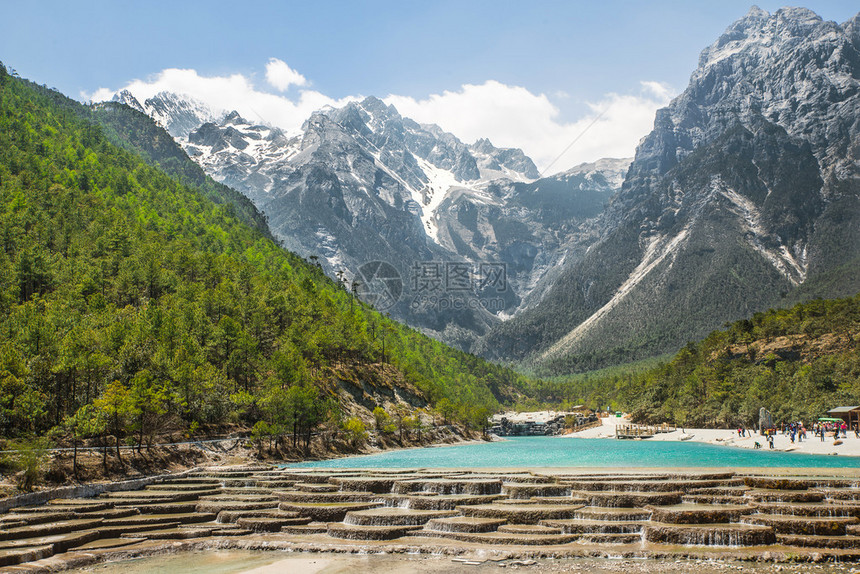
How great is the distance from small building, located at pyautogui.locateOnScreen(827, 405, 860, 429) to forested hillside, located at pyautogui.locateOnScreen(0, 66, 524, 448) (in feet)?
305

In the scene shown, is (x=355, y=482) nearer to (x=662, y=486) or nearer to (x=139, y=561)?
(x=139, y=561)

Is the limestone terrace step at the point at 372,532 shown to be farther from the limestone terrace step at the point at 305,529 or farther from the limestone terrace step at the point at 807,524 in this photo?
the limestone terrace step at the point at 807,524

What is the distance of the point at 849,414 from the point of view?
12550cm

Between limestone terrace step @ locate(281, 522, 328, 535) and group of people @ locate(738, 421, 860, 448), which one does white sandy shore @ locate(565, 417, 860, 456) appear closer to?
group of people @ locate(738, 421, 860, 448)

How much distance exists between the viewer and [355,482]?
56.8 m

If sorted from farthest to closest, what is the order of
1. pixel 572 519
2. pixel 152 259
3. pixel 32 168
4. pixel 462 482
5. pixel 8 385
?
pixel 32 168 → pixel 152 259 → pixel 8 385 → pixel 462 482 → pixel 572 519

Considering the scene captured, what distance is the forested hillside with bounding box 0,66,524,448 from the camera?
7319 centimetres

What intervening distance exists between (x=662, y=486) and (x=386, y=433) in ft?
311

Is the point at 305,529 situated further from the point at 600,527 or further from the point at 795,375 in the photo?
the point at 795,375

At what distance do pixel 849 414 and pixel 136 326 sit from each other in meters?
135

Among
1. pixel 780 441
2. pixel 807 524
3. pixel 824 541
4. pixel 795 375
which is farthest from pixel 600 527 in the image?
pixel 795 375

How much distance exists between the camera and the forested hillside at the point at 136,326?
73188mm

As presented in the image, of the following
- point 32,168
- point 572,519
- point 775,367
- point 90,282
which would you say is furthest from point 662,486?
point 32,168

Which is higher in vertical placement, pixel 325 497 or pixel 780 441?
pixel 325 497
